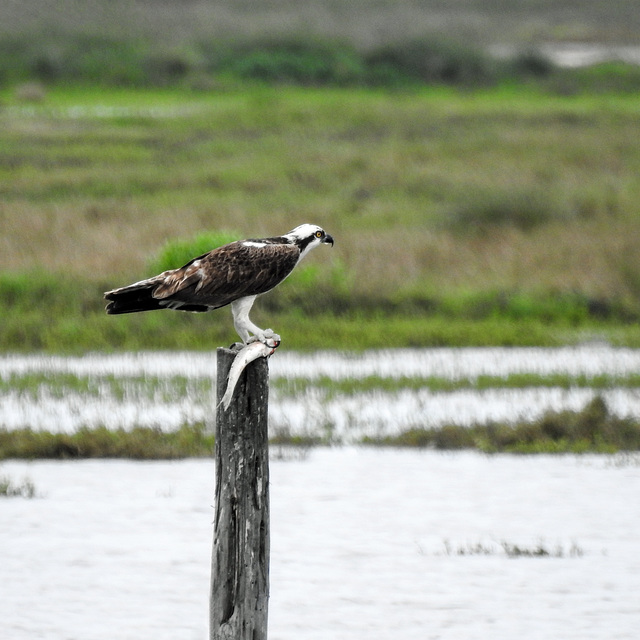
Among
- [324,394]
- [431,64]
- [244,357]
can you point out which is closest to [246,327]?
[244,357]

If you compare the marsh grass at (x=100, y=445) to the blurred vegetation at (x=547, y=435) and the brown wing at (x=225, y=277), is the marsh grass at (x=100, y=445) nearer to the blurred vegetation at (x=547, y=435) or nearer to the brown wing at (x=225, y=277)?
the blurred vegetation at (x=547, y=435)

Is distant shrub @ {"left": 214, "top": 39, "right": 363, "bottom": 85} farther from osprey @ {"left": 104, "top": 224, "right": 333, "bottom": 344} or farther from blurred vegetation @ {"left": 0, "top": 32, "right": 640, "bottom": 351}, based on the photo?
osprey @ {"left": 104, "top": 224, "right": 333, "bottom": 344}

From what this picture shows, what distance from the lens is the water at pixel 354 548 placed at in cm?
709

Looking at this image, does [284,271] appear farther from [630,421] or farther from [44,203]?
[44,203]

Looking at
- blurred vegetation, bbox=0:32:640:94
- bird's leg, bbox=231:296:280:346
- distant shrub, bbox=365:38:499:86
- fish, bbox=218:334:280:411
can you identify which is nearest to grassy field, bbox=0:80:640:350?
blurred vegetation, bbox=0:32:640:94

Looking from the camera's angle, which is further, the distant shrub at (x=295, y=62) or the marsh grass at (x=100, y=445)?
the distant shrub at (x=295, y=62)

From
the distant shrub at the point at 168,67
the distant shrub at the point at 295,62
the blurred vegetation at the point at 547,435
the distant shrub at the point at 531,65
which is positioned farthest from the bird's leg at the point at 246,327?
the distant shrub at the point at 531,65

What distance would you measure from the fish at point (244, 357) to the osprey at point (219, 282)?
0.18 meters

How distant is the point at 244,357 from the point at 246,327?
0.73ft

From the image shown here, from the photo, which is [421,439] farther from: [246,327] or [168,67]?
[168,67]

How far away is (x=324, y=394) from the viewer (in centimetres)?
1212

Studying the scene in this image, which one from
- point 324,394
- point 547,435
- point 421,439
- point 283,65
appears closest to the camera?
point 421,439

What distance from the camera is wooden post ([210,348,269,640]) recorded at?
5418 mm

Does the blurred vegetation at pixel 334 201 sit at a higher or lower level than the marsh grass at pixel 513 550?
higher
